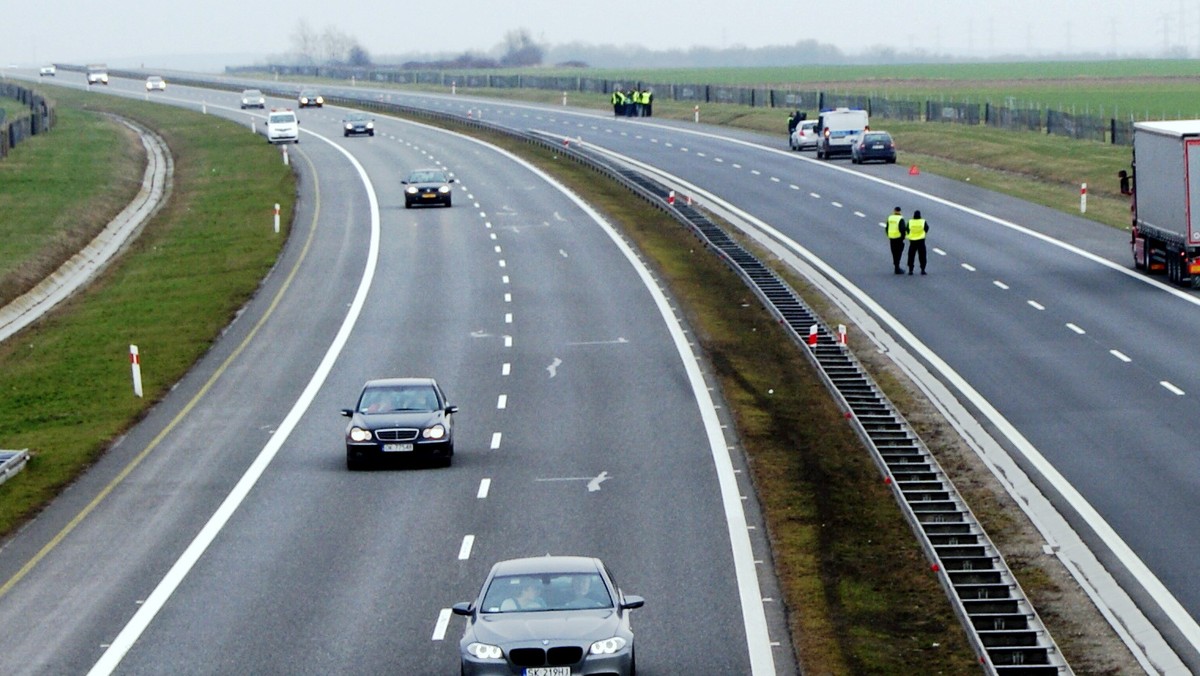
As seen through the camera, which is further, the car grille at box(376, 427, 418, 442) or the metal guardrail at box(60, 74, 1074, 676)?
the car grille at box(376, 427, 418, 442)

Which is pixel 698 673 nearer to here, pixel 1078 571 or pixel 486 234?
pixel 1078 571

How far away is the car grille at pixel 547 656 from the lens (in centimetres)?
1772

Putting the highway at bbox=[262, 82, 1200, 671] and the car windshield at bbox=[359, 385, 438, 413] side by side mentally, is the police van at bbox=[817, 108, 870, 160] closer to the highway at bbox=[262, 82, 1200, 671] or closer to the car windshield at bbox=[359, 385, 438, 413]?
the highway at bbox=[262, 82, 1200, 671]

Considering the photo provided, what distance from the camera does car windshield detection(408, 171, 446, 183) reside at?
74312mm

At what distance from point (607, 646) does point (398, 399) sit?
15009 millimetres

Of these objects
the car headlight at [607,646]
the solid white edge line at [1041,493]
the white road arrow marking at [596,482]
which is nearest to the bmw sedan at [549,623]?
the car headlight at [607,646]

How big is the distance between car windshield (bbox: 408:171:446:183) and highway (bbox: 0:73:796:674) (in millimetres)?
18591

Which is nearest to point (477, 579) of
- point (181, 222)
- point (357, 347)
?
point (357, 347)

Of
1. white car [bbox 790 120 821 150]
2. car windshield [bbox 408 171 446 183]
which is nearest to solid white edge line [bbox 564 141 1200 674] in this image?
car windshield [bbox 408 171 446 183]

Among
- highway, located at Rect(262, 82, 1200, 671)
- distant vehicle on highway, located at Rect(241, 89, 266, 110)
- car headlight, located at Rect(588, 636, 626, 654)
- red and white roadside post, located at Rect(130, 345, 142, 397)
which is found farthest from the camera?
distant vehicle on highway, located at Rect(241, 89, 266, 110)

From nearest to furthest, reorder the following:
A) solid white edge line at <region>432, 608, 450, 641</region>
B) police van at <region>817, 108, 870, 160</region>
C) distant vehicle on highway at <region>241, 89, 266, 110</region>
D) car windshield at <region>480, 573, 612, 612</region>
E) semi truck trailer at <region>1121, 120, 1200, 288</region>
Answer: car windshield at <region>480, 573, 612, 612</region>
solid white edge line at <region>432, 608, 450, 641</region>
semi truck trailer at <region>1121, 120, 1200, 288</region>
police van at <region>817, 108, 870, 160</region>
distant vehicle on highway at <region>241, 89, 266, 110</region>

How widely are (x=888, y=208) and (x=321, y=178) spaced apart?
29108 millimetres

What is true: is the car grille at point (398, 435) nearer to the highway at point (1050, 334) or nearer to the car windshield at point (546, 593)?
the highway at point (1050, 334)

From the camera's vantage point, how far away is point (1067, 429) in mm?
32562
